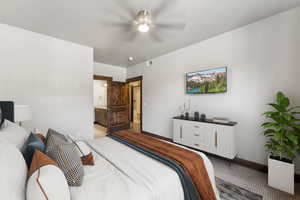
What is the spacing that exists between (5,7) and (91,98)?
2150mm

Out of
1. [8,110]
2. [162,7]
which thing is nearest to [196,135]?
[162,7]

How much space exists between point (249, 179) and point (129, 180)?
82.9 inches

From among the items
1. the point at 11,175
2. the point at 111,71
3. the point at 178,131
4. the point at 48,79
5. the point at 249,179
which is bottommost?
the point at 249,179

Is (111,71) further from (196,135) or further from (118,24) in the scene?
(196,135)

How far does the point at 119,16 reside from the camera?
6.98 ft

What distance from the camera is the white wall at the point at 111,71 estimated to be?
475 centimetres

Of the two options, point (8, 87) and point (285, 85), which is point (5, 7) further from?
point (285, 85)

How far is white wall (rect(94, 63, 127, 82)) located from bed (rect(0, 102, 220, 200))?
3.92m

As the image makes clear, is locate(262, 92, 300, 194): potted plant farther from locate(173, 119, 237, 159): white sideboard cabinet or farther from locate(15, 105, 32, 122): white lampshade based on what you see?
locate(15, 105, 32, 122): white lampshade

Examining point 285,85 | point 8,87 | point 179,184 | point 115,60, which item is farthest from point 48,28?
point 285,85

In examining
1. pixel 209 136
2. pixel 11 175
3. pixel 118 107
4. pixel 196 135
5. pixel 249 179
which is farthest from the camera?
pixel 118 107

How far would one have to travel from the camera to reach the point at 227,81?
8.81 ft

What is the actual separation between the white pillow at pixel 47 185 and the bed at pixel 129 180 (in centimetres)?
18

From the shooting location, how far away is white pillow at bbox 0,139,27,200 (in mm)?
551
